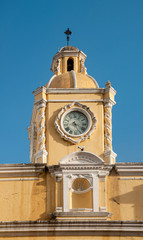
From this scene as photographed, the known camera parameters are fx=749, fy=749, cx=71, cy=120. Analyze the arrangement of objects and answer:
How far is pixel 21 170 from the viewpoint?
30.2 m

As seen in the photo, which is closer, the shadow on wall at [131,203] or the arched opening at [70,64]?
the shadow on wall at [131,203]

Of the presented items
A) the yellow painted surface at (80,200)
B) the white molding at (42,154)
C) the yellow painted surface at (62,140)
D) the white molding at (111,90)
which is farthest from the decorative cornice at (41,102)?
the yellow painted surface at (80,200)

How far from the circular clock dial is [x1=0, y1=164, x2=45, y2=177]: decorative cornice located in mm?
2265

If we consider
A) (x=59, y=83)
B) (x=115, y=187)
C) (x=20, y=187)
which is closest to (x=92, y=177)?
(x=115, y=187)

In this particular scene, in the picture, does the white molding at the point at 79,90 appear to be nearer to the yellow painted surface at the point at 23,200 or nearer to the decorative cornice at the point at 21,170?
the decorative cornice at the point at 21,170

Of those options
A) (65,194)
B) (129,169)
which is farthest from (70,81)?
(65,194)

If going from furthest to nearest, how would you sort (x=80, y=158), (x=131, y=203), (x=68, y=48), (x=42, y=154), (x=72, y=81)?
(x=68, y=48)
(x=72, y=81)
(x=42, y=154)
(x=80, y=158)
(x=131, y=203)

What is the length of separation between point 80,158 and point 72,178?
0.97m

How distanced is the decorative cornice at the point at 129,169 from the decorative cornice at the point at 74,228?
317 cm

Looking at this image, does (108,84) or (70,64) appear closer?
(108,84)

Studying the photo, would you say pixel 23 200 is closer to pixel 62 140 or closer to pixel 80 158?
pixel 80 158

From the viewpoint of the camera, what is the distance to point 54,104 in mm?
32188

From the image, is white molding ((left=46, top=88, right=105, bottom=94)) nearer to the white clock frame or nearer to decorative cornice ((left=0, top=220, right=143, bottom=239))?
the white clock frame

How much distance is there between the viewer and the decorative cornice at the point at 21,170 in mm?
30141
